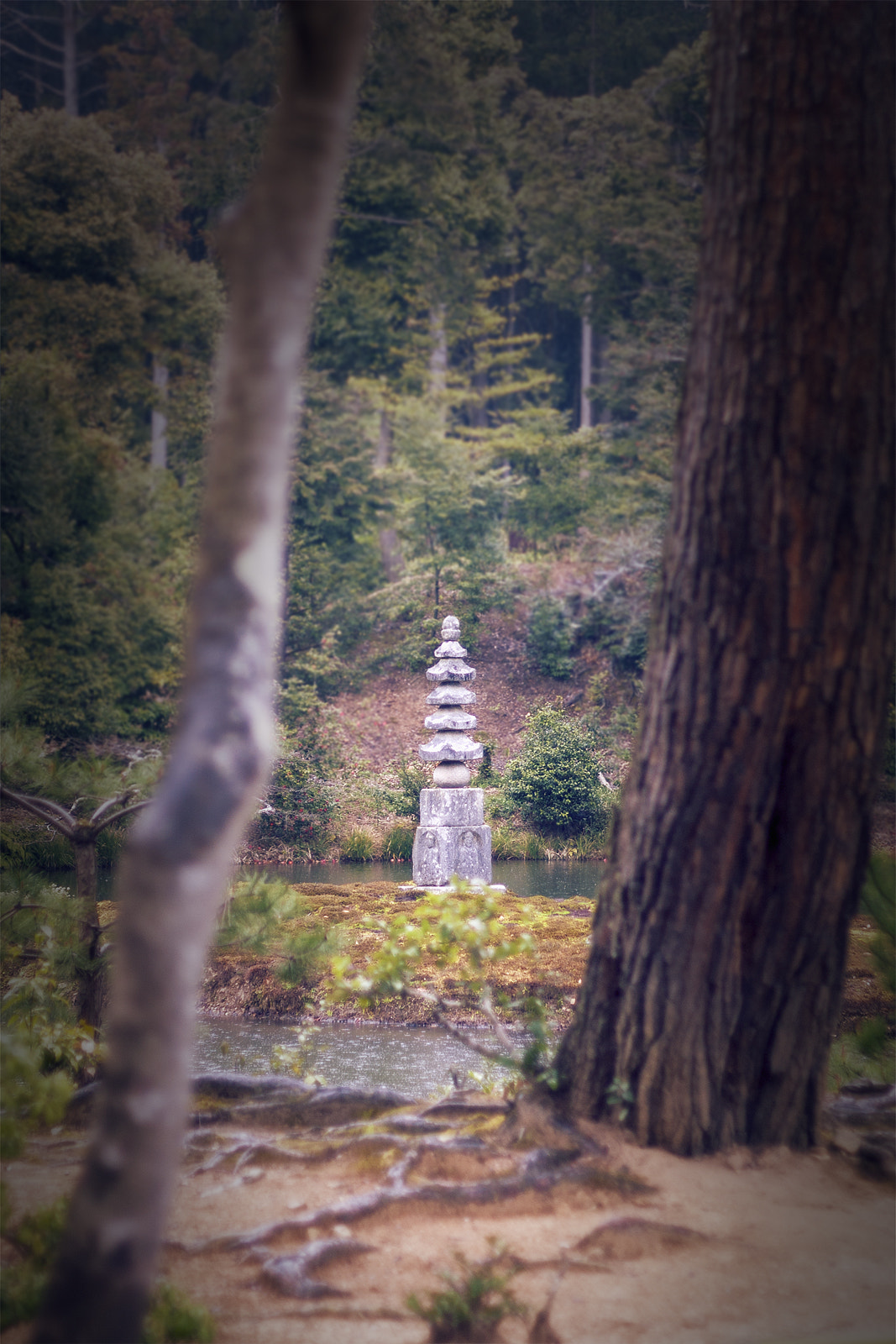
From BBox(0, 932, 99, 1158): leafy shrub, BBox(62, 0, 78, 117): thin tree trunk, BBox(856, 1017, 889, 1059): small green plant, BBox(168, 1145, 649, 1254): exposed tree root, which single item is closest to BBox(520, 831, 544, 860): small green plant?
BBox(0, 932, 99, 1158): leafy shrub

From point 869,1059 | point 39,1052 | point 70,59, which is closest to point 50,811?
point 39,1052

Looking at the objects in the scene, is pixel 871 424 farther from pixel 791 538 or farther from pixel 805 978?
pixel 805 978

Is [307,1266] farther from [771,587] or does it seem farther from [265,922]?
[771,587]

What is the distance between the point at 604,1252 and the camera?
217 centimetres

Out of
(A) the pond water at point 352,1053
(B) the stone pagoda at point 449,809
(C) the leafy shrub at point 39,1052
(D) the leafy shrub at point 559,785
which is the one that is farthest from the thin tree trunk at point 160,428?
(C) the leafy shrub at point 39,1052

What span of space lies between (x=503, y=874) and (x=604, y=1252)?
879cm

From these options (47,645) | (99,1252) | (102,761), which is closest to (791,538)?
(99,1252)

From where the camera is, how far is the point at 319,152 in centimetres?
153

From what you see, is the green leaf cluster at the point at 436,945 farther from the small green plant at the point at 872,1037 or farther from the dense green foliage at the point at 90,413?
the dense green foliage at the point at 90,413

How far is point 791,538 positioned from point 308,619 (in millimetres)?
13373

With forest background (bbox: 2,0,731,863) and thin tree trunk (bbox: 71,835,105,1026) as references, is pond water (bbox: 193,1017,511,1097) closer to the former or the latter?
thin tree trunk (bbox: 71,835,105,1026)

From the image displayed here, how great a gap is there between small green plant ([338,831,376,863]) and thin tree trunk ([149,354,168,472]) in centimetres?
763

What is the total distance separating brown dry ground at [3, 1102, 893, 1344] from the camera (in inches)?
76.7

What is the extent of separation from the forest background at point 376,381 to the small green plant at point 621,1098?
29.6 feet
